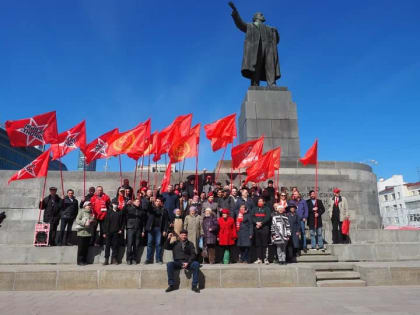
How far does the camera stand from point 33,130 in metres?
12.2

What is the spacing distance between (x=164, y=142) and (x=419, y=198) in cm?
8825

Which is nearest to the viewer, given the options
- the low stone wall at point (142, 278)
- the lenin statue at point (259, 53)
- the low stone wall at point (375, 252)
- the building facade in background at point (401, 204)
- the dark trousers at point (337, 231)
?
the low stone wall at point (142, 278)

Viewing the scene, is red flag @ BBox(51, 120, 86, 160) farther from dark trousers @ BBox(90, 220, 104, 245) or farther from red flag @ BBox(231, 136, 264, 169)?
red flag @ BBox(231, 136, 264, 169)

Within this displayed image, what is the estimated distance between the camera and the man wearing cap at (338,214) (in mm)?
11953

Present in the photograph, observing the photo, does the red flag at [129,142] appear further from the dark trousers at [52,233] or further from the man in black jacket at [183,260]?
the man in black jacket at [183,260]

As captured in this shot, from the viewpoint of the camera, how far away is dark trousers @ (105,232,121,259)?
1018cm

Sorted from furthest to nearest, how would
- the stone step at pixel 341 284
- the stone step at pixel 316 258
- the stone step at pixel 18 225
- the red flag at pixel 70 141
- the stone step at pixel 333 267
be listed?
the stone step at pixel 18 225
the red flag at pixel 70 141
the stone step at pixel 316 258
the stone step at pixel 333 267
the stone step at pixel 341 284

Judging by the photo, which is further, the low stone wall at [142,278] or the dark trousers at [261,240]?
the dark trousers at [261,240]

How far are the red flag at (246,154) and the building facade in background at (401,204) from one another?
252ft

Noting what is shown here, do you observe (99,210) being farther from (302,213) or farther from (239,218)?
(302,213)

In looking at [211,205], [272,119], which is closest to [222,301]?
[211,205]

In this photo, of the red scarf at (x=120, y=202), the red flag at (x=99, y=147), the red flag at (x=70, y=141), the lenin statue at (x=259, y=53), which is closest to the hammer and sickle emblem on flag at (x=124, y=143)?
the red flag at (x=99, y=147)

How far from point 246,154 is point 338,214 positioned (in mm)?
4971

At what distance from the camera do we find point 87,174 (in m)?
16.5
